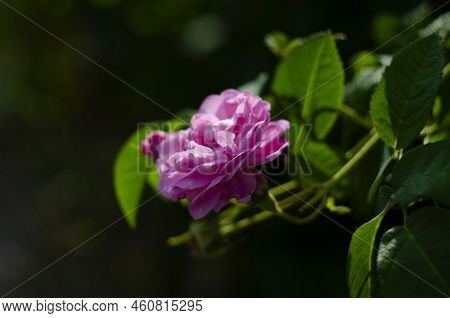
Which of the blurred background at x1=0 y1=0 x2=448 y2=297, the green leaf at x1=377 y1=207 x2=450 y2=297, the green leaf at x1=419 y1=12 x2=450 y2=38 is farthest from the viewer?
the blurred background at x1=0 y1=0 x2=448 y2=297

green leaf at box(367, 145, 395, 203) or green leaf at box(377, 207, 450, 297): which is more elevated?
green leaf at box(367, 145, 395, 203)

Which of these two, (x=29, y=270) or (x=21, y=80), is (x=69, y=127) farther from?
(x=29, y=270)

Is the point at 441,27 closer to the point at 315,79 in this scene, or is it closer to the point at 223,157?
the point at 315,79

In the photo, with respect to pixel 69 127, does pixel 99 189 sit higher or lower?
lower

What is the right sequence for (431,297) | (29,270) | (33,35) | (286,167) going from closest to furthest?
(431,297)
(286,167)
(33,35)
(29,270)

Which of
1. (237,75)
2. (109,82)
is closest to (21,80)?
(109,82)

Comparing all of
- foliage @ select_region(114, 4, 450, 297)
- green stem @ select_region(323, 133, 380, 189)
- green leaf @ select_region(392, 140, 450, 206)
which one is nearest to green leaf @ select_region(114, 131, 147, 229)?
foliage @ select_region(114, 4, 450, 297)

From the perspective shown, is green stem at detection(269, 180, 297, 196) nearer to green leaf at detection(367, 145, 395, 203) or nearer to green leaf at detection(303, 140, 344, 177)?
green leaf at detection(303, 140, 344, 177)

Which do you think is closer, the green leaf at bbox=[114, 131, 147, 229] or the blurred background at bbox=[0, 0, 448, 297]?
the green leaf at bbox=[114, 131, 147, 229]
